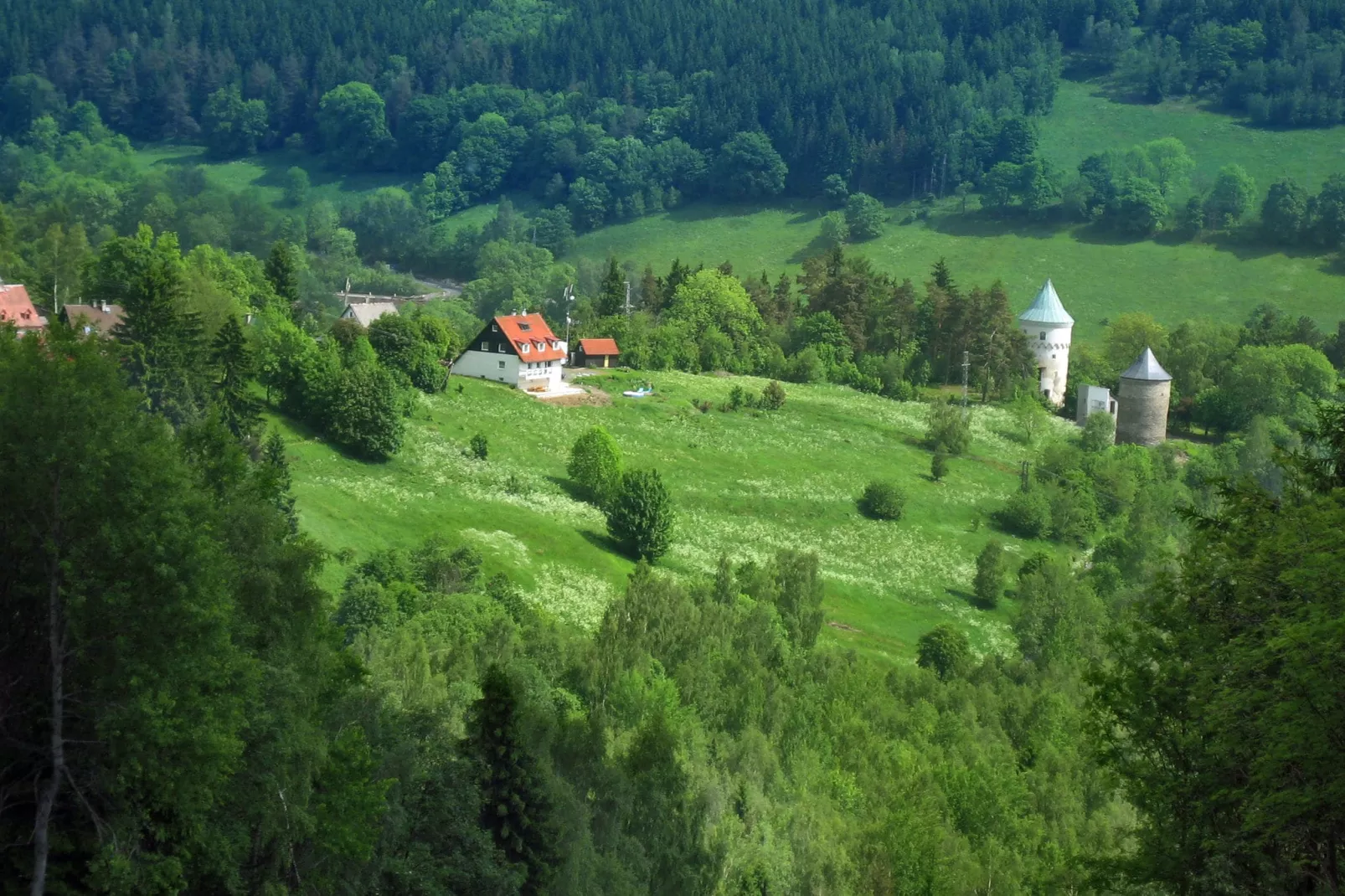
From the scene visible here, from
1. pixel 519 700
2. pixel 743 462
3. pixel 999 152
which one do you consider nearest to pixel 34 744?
pixel 519 700

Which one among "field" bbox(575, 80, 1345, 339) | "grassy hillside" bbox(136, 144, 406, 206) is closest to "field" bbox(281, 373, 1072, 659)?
"field" bbox(575, 80, 1345, 339)

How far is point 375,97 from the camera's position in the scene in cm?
19850

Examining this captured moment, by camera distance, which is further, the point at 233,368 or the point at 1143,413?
the point at 1143,413

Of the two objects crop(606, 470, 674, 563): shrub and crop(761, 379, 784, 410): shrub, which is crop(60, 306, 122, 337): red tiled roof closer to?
crop(606, 470, 674, 563): shrub

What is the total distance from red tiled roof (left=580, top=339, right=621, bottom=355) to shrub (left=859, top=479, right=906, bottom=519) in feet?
81.0

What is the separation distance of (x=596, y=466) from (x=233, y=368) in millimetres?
15777

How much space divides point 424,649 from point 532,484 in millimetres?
31557

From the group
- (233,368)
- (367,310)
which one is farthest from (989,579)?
(367,310)

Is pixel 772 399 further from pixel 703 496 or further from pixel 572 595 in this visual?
pixel 572 595

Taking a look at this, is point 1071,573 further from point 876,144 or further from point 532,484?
point 876,144

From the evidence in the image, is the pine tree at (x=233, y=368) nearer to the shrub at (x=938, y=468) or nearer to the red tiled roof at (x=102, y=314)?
the red tiled roof at (x=102, y=314)

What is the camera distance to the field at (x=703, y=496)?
58.8 m

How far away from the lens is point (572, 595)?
179 ft

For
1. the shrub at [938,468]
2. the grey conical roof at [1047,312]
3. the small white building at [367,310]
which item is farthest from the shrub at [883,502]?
the small white building at [367,310]
